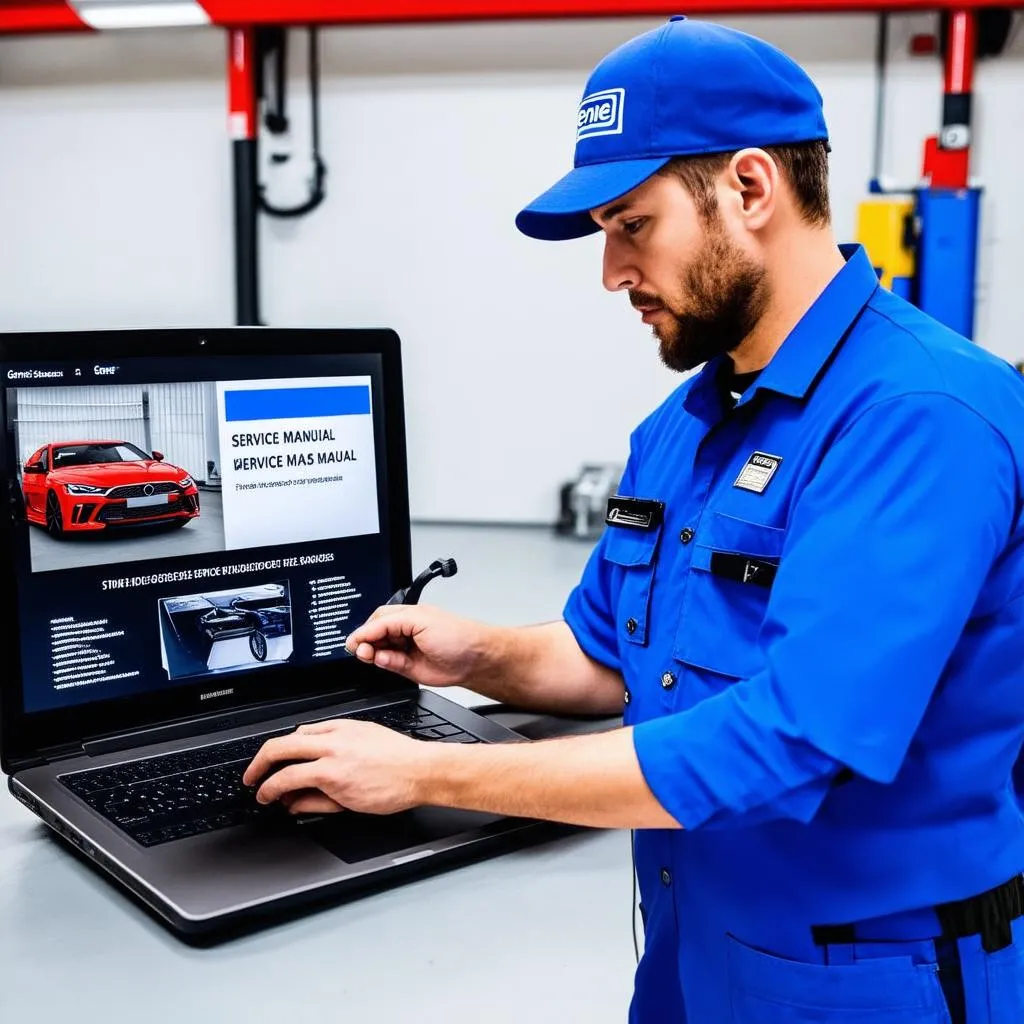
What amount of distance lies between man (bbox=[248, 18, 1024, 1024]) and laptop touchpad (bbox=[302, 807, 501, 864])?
0.13 ft

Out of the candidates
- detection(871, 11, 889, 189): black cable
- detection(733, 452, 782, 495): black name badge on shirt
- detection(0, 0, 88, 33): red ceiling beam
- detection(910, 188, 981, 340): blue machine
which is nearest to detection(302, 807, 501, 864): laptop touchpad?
detection(733, 452, 782, 495): black name badge on shirt

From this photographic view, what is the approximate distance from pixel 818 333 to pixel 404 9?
3067mm

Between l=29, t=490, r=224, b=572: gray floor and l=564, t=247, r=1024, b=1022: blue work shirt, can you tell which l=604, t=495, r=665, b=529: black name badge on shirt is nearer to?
l=564, t=247, r=1024, b=1022: blue work shirt

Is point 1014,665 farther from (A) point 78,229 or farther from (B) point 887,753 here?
(A) point 78,229

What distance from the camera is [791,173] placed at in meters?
0.82

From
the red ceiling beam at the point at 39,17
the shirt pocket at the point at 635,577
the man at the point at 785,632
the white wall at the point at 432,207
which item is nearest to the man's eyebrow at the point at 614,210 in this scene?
the man at the point at 785,632

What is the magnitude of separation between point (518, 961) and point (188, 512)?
1.72 feet

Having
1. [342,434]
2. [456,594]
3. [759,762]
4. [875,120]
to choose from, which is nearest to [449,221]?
[875,120]

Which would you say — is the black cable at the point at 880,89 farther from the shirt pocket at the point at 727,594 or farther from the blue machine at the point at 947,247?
the shirt pocket at the point at 727,594

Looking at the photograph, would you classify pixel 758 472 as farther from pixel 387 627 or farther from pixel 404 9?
pixel 404 9

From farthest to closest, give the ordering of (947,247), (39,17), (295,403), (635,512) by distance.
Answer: (39,17) → (947,247) → (295,403) → (635,512)

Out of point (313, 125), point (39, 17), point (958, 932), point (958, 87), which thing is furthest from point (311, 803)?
point (39, 17)

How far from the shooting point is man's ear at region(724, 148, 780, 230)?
0.79 metres

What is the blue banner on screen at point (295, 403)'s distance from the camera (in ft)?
3.58
